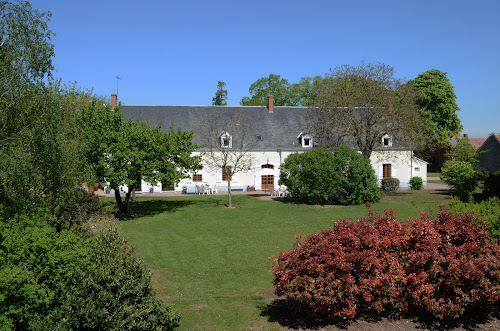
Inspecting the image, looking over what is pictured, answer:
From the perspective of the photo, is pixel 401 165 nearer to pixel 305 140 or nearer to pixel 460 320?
pixel 305 140

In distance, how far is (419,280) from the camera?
282 inches

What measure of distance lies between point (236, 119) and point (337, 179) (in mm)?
13768

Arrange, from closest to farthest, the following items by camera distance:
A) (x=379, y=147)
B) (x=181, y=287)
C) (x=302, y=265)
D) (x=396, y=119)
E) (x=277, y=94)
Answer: (x=302, y=265) < (x=181, y=287) < (x=396, y=119) < (x=379, y=147) < (x=277, y=94)

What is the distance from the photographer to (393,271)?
7.25 meters

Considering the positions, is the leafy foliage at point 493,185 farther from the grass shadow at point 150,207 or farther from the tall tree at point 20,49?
the tall tree at point 20,49

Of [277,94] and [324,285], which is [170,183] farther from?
[277,94]

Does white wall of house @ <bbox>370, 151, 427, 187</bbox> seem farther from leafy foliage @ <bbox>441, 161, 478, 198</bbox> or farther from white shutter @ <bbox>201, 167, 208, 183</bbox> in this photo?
white shutter @ <bbox>201, 167, 208, 183</bbox>

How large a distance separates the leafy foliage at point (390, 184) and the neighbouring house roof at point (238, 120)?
296cm

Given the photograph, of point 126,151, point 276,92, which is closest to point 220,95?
point 276,92

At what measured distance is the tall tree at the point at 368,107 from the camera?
94.3ft

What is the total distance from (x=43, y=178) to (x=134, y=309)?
18.8 feet

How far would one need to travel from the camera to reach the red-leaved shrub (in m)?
6.96

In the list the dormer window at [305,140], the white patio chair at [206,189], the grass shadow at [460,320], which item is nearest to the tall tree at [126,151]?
the white patio chair at [206,189]

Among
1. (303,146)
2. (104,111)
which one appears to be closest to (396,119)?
(303,146)
